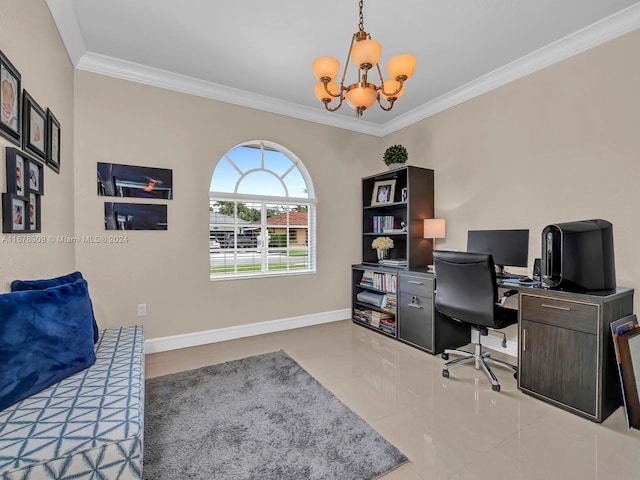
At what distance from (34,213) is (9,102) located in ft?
2.04

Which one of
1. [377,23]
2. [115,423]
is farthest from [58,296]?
[377,23]

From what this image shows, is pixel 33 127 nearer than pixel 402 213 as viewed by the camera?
Yes

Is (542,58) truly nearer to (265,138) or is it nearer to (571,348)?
(571,348)

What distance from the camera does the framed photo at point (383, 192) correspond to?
3.91 m

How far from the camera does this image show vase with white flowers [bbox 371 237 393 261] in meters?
3.94

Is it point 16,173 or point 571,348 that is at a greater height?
point 16,173

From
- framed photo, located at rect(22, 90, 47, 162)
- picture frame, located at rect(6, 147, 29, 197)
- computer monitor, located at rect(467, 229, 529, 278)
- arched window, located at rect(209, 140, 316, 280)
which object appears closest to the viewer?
picture frame, located at rect(6, 147, 29, 197)

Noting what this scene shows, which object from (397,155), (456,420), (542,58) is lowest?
(456,420)

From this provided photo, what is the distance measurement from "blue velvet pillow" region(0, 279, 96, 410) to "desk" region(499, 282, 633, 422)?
2.80 m

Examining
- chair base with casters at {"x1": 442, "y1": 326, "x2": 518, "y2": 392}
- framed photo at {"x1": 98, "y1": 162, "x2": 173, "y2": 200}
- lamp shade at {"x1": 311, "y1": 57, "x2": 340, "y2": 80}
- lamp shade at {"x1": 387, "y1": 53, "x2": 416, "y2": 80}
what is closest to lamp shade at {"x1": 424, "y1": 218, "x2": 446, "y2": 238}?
chair base with casters at {"x1": 442, "y1": 326, "x2": 518, "y2": 392}

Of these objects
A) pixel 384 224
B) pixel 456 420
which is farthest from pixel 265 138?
pixel 456 420

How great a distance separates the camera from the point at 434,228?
3395mm

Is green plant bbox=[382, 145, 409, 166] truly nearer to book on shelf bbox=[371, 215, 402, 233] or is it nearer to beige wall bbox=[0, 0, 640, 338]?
beige wall bbox=[0, 0, 640, 338]

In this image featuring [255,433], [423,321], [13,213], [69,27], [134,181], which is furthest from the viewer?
[423,321]
